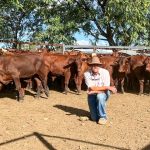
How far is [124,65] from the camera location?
1541cm

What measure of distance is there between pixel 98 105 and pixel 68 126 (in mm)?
859

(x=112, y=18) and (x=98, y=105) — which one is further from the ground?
(x=112, y=18)

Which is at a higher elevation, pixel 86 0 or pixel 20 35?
pixel 86 0

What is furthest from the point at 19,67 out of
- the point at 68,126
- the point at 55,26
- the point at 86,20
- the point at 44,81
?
the point at 86,20

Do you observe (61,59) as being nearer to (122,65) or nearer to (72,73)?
(72,73)

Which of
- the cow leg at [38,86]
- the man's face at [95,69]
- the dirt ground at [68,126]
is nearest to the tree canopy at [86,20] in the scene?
the cow leg at [38,86]

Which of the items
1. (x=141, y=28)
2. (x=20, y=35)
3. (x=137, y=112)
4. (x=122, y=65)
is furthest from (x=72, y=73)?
(x=20, y=35)

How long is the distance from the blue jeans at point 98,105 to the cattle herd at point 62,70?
11.2 feet

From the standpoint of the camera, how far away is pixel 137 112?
11469mm

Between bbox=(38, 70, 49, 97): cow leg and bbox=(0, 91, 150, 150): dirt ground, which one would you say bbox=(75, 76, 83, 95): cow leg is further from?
bbox=(0, 91, 150, 150): dirt ground

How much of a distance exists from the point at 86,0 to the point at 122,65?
14.0 meters

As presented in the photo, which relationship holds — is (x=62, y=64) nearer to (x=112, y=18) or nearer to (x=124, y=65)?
(x=124, y=65)

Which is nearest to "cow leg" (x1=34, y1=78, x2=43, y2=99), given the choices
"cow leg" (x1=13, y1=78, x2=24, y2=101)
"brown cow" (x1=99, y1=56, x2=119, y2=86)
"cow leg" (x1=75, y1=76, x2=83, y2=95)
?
"cow leg" (x1=13, y1=78, x2=24, y2=101)

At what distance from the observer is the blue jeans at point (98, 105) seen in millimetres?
9906
